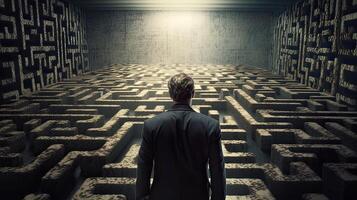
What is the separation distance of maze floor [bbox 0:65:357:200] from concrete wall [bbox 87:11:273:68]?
244 inches

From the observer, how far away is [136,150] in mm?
2256

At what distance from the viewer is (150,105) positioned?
3.72 metres

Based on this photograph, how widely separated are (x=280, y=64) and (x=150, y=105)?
210 inches

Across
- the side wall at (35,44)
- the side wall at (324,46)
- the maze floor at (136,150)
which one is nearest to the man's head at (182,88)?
the maze floor at (136,150)

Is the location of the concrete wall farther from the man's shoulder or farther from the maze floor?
the man's shoulder

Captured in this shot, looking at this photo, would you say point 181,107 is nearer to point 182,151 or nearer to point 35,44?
point 182,151

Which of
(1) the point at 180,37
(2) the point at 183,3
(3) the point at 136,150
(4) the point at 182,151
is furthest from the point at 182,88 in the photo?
(1) the point at 180,37

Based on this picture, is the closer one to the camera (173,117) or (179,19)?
(173,117)

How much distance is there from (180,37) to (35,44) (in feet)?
18.3

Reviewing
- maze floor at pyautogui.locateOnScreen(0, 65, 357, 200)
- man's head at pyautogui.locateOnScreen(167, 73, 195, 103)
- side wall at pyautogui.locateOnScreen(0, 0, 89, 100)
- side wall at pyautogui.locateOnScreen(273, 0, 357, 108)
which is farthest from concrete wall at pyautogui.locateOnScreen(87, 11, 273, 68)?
man's head at pyautogui.locateOnScreen(167, 73, 195, 103)

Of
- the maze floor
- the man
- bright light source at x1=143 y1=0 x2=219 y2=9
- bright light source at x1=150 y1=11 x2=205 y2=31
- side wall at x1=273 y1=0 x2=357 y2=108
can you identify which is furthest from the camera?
bright light source at x1=150 y1=11 x2=205 y2=31

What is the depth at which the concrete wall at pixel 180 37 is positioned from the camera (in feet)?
31.4

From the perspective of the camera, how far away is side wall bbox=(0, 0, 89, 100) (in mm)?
4055

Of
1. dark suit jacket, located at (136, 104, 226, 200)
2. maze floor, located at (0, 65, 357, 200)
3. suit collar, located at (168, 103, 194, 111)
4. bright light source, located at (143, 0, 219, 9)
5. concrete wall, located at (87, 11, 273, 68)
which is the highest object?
bright light source, located at (143, 0, 219, 9)
